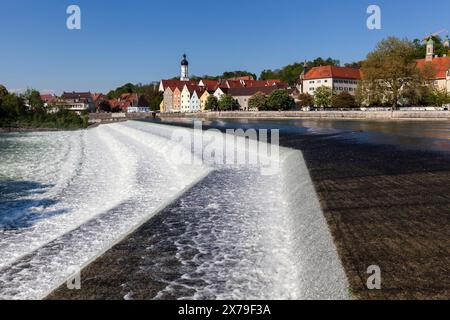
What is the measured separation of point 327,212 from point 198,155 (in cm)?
1414

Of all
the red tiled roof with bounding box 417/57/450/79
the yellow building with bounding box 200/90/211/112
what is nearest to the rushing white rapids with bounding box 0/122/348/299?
the red tiled roof with bounding box 417/57/450/79

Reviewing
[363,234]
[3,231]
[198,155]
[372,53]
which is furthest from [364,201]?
[372,53]

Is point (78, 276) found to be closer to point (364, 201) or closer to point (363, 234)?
point (363, 234)

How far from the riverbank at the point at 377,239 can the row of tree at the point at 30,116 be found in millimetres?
84578

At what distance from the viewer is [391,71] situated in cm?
7075

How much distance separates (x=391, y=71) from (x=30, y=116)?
3101 inches

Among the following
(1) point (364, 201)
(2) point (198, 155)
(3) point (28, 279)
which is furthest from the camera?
(2) point (198, 155)

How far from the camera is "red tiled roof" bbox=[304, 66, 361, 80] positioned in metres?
131

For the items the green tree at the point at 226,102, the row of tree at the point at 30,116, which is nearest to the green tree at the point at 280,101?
the green tree at the point at 226,102

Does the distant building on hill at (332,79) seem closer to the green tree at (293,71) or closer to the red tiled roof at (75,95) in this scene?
the green tree at (293,71)

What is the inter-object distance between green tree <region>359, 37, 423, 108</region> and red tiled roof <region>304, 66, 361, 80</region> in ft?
182

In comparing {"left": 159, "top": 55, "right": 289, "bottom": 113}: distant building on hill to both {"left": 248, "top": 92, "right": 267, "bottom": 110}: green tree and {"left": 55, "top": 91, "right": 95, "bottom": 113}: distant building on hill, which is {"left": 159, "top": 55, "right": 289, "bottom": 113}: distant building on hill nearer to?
{"left": 248, "top": 92, "right": 267, "bottom": 110}: green tree

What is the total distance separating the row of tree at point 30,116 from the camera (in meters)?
90.0
